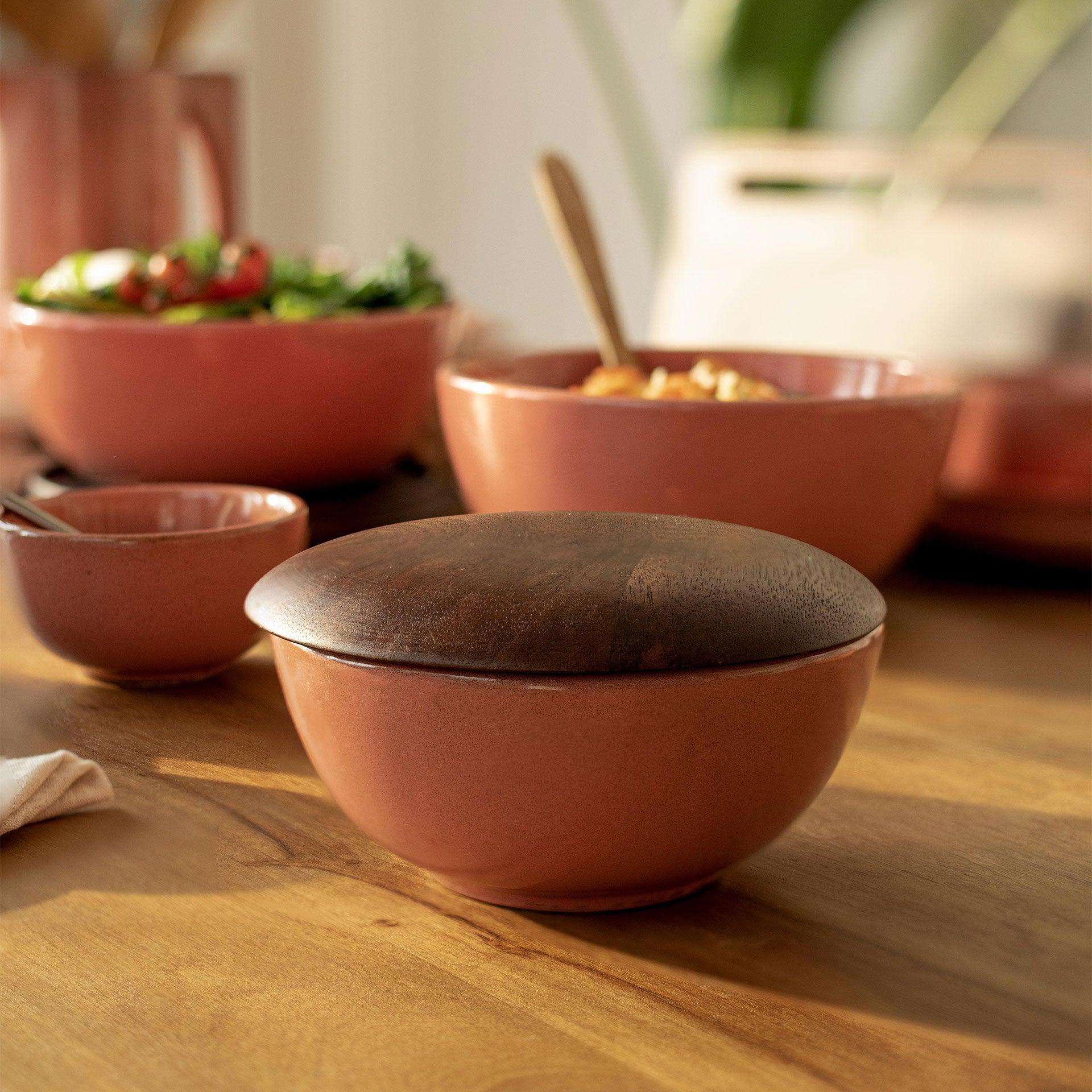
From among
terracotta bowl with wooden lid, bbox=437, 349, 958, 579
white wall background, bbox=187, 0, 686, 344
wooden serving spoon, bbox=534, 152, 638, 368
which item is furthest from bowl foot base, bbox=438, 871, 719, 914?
white wall background, bbox=187, 0, 686, 344

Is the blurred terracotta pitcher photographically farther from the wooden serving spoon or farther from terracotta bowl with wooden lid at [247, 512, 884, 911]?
terracotta bowl with wooden lid at [247, 512, 884, 911]

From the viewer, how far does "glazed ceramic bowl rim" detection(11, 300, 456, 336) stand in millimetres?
749

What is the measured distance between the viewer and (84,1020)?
36 cm

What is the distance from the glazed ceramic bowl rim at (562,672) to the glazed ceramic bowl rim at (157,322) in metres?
0.41

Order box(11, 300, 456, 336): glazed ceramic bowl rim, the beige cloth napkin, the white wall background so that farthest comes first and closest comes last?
the white wall background < box(11, 300, 456, 336): glazed ceramic bowl rim < the beige cloth napkin

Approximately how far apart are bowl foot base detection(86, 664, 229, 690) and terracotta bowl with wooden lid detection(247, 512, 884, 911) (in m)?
0.22

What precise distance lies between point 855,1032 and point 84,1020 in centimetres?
19

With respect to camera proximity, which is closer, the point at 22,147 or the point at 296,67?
the point at 22,147

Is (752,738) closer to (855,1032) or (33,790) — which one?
(855,1032)

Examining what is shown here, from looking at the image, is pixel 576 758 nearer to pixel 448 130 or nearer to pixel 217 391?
pixel 217 391

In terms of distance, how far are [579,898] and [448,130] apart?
216 centimetres

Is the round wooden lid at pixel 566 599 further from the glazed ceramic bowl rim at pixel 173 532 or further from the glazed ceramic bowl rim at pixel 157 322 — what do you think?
the glazed ceramic bowl rim at pixel 157 322

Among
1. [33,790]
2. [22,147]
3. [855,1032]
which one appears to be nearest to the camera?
[855,1032]

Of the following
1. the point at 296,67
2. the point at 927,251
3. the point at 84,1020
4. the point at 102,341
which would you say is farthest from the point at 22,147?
the point at 296,67
